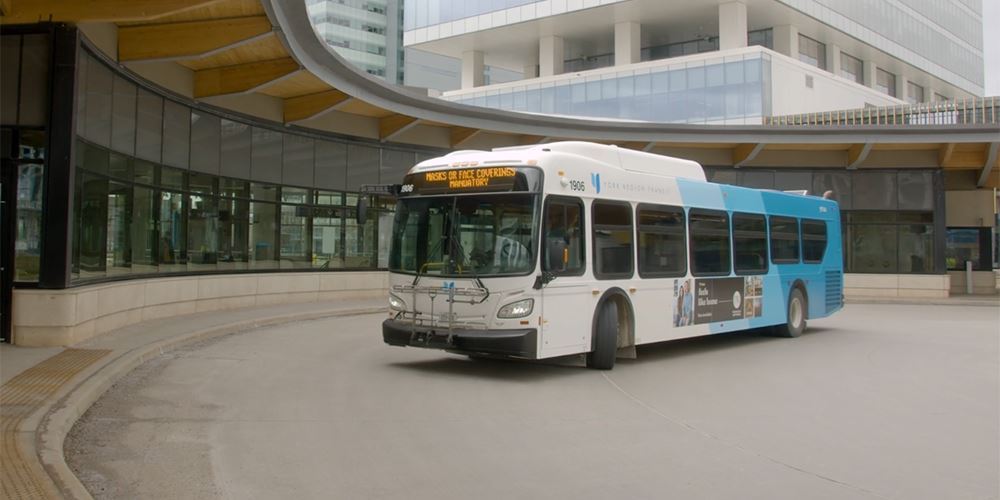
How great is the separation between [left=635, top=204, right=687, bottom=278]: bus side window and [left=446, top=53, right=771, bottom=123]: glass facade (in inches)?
1552

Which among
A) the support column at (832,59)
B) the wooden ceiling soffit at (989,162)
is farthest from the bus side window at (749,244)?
the support column at (832,59)

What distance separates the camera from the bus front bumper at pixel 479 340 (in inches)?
407

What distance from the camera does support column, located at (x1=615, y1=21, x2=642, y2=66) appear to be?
185ft

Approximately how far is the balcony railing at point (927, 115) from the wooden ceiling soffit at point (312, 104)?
25.4m

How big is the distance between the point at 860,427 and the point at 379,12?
120580mm

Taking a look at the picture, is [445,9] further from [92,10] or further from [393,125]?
[92,10]

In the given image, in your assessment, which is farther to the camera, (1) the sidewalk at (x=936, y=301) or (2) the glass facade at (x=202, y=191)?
(1) the sidewalk at (x=936, y=301)

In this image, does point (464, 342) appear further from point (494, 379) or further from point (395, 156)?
point (395, 156)

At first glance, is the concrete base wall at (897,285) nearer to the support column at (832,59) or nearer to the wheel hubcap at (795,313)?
the wheel hubcap at (795,313)

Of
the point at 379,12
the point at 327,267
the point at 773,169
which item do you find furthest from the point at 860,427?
the point at 379,12

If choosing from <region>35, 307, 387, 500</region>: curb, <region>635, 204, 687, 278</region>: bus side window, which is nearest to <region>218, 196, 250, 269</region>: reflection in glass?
<region>35, 307, 387, 500</region>: curb

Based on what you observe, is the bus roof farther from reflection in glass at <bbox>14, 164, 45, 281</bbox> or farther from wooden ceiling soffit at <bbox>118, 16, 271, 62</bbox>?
reflection in glass at <bbox>14, 164, 45, 281</bbox>

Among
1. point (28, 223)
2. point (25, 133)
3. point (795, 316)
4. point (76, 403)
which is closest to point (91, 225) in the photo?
point (28, 223)

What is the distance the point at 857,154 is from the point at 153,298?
24.5 meters
